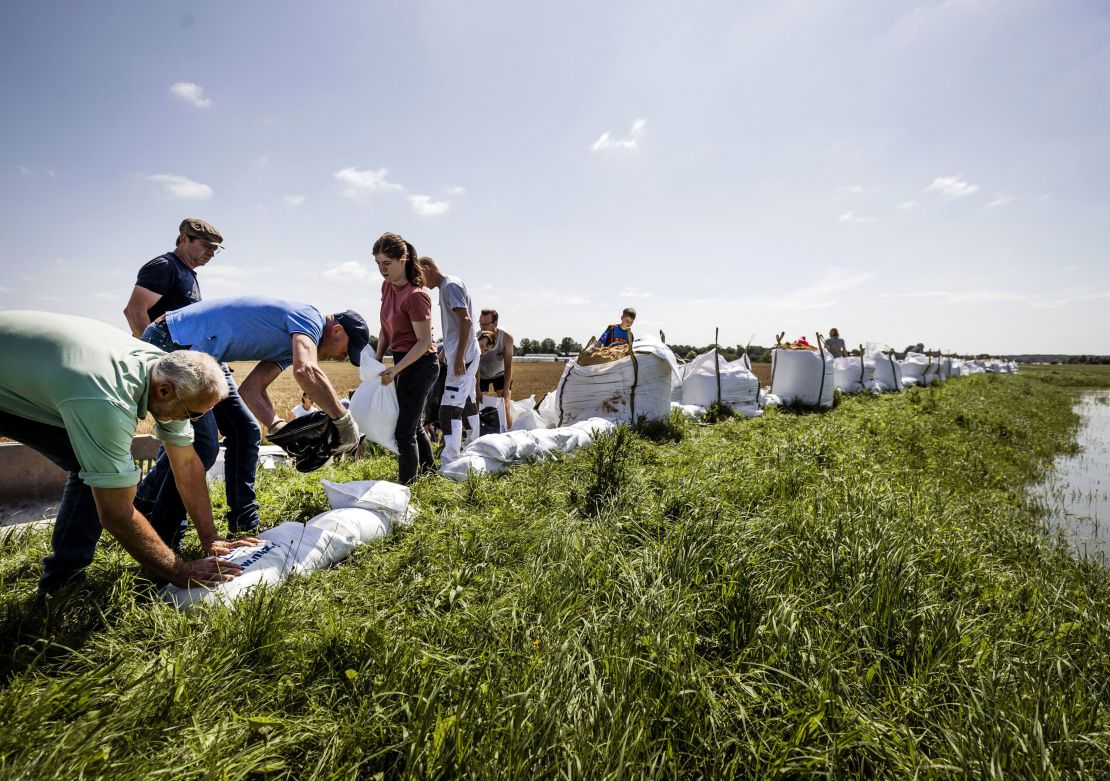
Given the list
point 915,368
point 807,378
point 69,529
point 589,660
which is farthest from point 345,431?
point 915,368

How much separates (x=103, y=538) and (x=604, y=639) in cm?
211

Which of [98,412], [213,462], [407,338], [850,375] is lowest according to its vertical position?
[213,462]

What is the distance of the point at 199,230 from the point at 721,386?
5.72 metres

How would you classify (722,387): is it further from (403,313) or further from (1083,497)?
(403,313)

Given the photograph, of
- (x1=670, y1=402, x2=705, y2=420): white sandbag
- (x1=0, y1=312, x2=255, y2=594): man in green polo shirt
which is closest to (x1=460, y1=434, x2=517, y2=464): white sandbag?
(x1=0, y1=312, x2=255, y2=594): man in green polo shirt

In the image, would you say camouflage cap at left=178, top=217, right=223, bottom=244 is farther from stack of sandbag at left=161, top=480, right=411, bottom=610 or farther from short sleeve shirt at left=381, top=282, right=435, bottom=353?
stack of sandbag at left=161, top=480, right=411, bottom=610

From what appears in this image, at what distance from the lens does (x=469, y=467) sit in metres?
2.85

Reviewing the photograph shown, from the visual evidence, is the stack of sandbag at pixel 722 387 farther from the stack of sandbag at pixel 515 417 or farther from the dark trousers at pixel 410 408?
the dark trousers at pixel 410 408

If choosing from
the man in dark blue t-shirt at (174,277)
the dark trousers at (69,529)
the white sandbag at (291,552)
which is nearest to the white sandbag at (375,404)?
the white sandbag at (291,552)

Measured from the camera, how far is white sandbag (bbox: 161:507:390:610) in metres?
1.44

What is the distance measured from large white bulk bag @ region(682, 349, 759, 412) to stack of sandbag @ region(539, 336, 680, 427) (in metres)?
1.54

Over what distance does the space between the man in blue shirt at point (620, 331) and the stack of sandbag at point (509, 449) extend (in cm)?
202

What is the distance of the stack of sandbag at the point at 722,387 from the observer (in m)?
6.39

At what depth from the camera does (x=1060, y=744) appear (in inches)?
41.6
